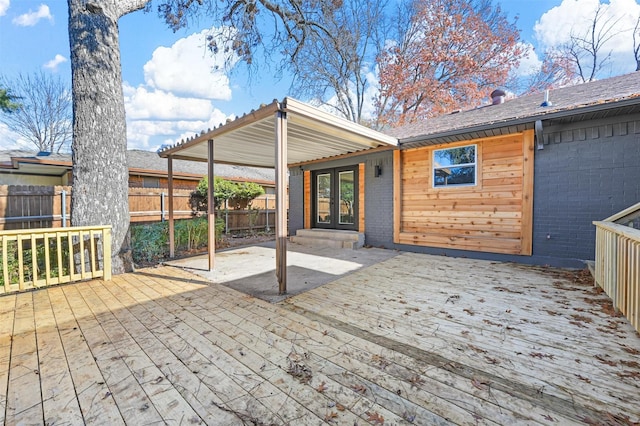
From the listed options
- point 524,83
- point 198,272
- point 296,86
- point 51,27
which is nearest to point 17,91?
point 51,27

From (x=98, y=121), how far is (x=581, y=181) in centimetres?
838

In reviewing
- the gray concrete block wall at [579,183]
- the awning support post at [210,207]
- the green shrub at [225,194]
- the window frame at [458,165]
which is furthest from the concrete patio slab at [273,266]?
the green shrub at [225,194]

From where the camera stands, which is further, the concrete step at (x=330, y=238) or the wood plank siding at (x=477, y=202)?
the concrete step at (x=330, y=238)

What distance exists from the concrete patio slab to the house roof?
84.6 inches

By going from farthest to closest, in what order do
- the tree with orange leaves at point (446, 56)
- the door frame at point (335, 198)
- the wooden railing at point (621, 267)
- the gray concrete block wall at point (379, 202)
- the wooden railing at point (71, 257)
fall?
the tree with orange leaves at point (446, 56), the door frame at point (335, 198), the gray concrete block wall at point (379, 202), the wooden railing at point (71, 257), the wooden railing at point (621, 267)

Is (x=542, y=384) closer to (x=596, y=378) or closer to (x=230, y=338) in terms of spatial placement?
(x=596, y=378)

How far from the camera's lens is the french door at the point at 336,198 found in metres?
7.86

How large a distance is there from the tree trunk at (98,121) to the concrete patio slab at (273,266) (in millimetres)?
1529

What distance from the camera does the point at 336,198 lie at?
8.24 meters

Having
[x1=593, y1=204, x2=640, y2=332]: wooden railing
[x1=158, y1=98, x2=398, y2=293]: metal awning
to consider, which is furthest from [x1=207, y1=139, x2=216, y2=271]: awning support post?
[x1=593, y1=204, x2=640, y2=332]: wooden railing

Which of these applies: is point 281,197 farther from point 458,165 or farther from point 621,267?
point 458,165

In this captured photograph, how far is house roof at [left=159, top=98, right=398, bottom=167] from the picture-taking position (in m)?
3.73

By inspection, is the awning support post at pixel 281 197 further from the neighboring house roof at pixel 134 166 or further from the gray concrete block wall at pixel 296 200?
the neighboring house roof at pixel 134 166

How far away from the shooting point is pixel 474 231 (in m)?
5.81
